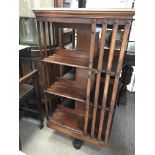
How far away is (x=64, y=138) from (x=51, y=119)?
326 mm

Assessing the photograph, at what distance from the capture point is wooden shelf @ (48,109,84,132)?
5.03 ft

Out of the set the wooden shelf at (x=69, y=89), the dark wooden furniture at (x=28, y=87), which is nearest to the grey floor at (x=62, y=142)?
the dark wooden furniture at (x=28, y=87)

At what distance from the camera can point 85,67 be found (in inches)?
46.2

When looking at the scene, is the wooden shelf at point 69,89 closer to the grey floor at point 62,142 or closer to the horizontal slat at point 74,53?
the horizontal slat at point 74,53

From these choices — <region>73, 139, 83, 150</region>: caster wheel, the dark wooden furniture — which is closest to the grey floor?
<region>73, 139, 83, 150</region>: caster wheel

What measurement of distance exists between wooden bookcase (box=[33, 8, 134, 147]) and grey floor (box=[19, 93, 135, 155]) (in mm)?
223

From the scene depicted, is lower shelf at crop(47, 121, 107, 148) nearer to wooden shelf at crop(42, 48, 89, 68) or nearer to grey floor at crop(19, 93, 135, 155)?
grey floor at crop(19, 93, 135, 155)

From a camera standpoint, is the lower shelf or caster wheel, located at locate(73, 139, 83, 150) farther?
caster wheel, located at locate(73, 139, 83, 150)

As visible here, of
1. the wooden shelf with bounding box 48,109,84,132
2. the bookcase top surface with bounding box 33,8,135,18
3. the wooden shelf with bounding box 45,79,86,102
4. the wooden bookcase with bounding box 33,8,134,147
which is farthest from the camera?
the wooden shelf with bounding box 48,109,84,132

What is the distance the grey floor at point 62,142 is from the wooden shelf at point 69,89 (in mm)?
666
